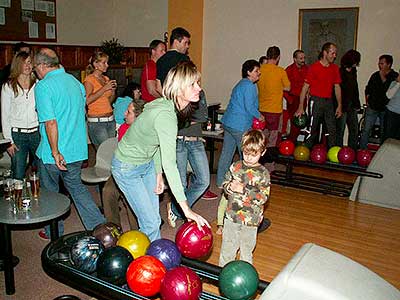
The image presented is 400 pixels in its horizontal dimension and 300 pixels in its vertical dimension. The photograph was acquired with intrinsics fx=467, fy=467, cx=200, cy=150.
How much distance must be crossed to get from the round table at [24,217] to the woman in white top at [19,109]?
0.96m

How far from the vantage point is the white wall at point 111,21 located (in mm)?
8477

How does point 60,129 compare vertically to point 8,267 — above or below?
above

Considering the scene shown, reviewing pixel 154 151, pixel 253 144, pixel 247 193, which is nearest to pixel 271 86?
pixel 253 144

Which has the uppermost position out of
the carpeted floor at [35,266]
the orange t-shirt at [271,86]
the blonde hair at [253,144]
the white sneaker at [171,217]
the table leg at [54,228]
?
the orange t-shirt at [271,86]

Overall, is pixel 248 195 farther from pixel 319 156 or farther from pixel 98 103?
pixel 319 156

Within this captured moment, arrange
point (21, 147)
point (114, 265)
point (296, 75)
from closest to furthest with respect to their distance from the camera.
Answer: point (114, 265) → point (21, 147) → point (296, 75)

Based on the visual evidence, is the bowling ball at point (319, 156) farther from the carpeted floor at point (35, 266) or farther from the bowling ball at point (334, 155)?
the carpeted floor at point (35, 266)

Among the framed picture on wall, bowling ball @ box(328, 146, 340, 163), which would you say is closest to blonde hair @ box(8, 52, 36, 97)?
bowling ball @ box(328, 146, 340, 163)

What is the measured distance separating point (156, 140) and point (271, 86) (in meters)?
3.43

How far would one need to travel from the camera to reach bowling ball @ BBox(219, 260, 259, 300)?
93.0 inches

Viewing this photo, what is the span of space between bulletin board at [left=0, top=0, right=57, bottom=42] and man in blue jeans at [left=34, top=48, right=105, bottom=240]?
4.58m

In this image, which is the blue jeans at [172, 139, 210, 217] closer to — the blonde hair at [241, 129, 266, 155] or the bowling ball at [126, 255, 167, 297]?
the blonde hair at [241, 129, 266, 155]

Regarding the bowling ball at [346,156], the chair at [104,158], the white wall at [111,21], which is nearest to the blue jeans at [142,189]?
the chair at [104,158]

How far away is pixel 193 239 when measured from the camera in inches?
105
